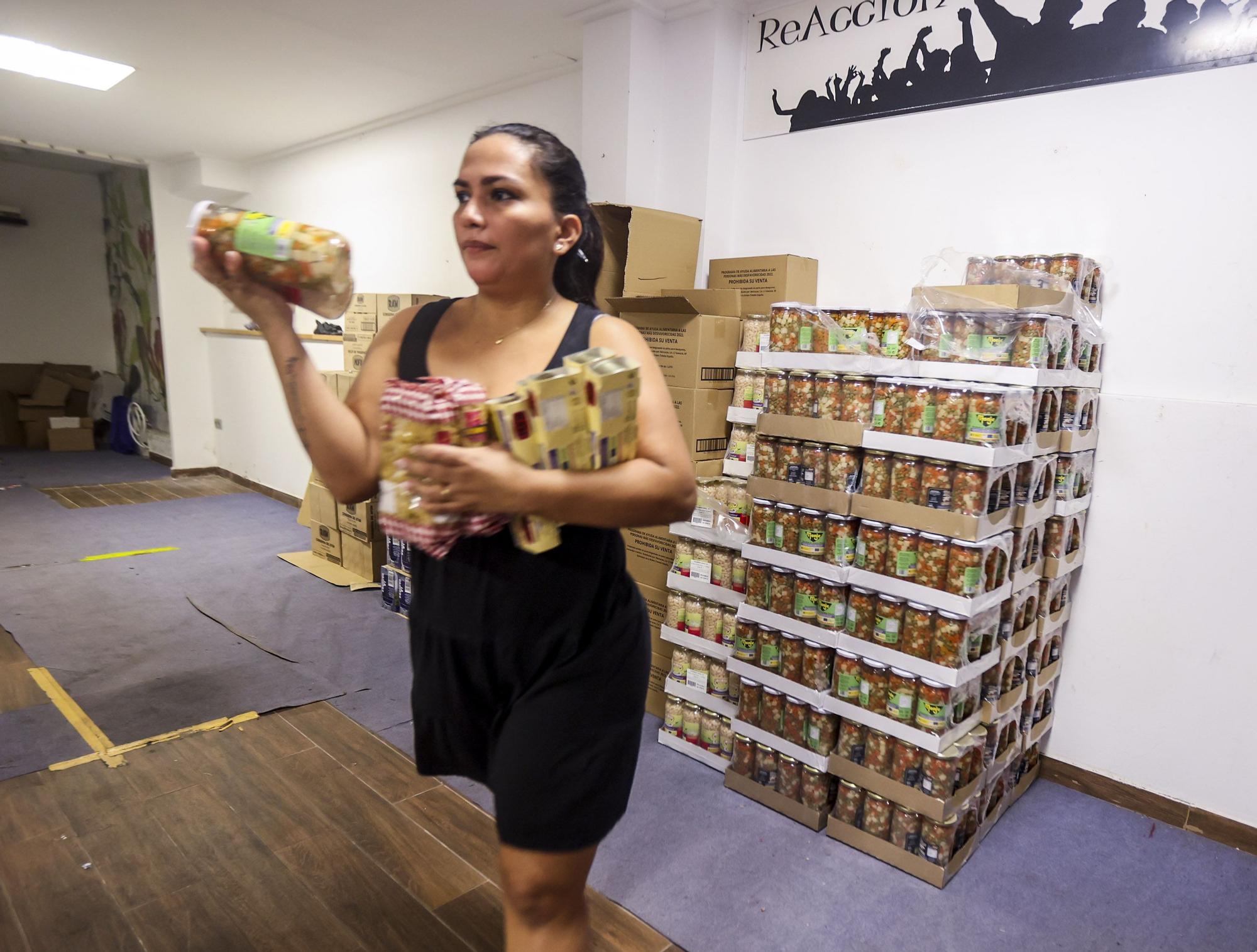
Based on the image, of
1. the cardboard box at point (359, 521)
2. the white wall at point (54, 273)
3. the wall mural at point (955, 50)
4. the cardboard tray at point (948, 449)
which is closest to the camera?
the cardboard tray at point (948, 449)

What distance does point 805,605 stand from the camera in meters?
2.11

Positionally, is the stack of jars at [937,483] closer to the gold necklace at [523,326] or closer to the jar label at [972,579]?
the jar label at [972,579]

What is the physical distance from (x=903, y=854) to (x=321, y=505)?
11.6ft

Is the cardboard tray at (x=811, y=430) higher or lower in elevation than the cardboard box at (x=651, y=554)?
higher

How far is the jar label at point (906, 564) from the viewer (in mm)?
1915

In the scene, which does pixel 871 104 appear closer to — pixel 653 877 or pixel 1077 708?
pixel 1077 708

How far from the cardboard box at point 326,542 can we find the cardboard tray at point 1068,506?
137 inches

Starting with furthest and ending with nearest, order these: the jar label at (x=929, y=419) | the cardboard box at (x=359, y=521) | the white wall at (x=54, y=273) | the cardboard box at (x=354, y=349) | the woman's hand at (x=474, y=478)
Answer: the white wall at (x=54, y=273), the cardboard box at (x=354, y=349), the cardboard box at (x=359, y=521), the jar label at (x=929, y=419), the woman's hand at (x=474, y=478)

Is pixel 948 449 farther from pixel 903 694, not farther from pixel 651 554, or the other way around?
pixel 651 554

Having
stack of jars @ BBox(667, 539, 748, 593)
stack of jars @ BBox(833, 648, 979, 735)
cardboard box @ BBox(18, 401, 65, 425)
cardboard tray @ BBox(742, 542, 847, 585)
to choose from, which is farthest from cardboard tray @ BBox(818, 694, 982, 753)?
cardboard box @ BBox(18, 401, 65, 425)

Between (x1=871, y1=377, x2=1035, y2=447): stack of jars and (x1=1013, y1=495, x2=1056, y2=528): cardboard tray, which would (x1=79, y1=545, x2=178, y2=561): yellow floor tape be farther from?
(x1=1013, y1=495, x2=1056, y2=528): cardboard tray

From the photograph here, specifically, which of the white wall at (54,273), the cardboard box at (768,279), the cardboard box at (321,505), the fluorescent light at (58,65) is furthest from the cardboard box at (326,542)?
the white wall at (54,273)

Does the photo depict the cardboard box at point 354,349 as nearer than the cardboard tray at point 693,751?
No

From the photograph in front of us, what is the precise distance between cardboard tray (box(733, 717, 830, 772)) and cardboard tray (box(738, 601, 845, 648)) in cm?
32
